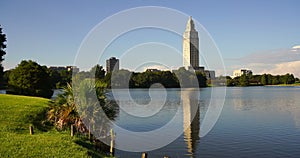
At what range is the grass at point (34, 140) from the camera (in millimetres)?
17048

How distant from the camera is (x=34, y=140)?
19734 millimetres

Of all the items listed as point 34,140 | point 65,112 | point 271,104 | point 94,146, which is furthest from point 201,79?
point 34,140

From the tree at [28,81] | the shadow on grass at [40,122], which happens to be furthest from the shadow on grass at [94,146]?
the tree at [28,81]

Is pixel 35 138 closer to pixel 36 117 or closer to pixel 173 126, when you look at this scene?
pixel 36 117

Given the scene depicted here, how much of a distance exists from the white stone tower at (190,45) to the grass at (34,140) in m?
50.5

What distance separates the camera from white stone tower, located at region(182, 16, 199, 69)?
9731 centimetres

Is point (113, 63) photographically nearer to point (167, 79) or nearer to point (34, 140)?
point (34, 140)

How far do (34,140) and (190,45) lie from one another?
105 metres

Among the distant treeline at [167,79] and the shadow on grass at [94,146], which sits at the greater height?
the distant treeline at [167,79]

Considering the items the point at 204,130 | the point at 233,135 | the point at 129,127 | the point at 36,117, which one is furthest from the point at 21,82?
the point at 233,135

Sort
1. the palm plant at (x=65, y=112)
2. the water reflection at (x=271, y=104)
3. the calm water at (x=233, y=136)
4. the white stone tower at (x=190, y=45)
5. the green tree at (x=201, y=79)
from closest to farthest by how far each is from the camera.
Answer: the palm plant at (x=65, y=112), the calm water at (x=233, y=136), the water reflection at (x=271, y=104), the white stone tower at (x=190, y=45), the green tree at (x=201, y=79)

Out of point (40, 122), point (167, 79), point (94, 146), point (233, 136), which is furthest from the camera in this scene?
point (167, 79)

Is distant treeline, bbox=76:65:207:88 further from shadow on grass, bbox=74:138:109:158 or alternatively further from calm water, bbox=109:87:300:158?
shadow on grass, bbox=74:138:109:158

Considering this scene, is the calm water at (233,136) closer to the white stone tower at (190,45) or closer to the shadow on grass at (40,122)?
the shadow on grass at (40,122)
